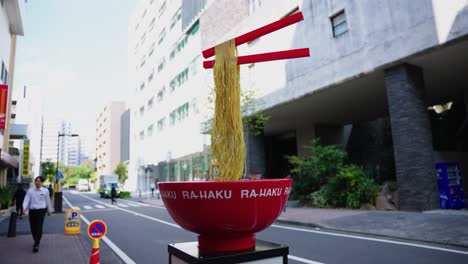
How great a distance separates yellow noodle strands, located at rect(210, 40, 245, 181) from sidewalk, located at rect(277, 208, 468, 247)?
282 inches

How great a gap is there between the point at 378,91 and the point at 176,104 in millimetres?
24248

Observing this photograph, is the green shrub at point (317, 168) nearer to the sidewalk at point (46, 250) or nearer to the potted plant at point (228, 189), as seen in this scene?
the sidewalk at point (46, 250)

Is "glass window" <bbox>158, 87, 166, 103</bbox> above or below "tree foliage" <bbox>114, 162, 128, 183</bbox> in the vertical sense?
above

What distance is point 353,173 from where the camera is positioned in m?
14.8

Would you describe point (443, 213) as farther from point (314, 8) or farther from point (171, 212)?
point (171, 212)

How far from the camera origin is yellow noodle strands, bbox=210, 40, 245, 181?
73.1 inches

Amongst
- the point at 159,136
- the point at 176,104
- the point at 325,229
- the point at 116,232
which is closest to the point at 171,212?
the point at 325,229

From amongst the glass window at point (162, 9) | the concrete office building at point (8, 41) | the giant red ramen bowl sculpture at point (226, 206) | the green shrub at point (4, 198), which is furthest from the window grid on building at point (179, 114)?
the giant red ramen bowl sculpture at point (226, 206)

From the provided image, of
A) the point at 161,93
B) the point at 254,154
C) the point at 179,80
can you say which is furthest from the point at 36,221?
the point at 161,93

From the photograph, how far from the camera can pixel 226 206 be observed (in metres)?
1.70

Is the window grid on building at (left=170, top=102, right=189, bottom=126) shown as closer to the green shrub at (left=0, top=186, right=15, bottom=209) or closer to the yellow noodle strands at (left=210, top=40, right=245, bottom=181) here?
the green shrub at (left=0, top=186, right=15, bottom=209)

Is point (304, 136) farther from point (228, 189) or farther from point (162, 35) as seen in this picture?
point (162, 35)

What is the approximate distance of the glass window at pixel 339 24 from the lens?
15.3 m

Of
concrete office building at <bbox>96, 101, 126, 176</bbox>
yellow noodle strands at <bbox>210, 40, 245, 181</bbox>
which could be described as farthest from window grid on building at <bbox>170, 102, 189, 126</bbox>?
concrete office building at <bbox>96, 101, 126, 176</bbox>
